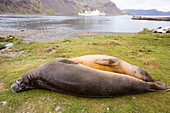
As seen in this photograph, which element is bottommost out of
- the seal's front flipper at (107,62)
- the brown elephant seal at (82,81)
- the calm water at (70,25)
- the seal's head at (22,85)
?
the calm water at (70,25)

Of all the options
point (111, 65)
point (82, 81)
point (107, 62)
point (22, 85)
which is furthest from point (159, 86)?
point (22, 85)

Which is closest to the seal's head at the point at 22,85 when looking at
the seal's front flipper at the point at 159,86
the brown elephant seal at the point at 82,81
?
the brown elephant seal at the point at 82,81

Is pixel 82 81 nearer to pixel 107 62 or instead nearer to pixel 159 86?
pixel 107 62

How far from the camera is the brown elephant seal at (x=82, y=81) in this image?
5.67 meters

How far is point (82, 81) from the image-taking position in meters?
5.66

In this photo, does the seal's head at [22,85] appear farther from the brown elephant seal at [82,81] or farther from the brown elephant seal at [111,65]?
the brown elephant seal at [111,65]

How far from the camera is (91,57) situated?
6.45 metres

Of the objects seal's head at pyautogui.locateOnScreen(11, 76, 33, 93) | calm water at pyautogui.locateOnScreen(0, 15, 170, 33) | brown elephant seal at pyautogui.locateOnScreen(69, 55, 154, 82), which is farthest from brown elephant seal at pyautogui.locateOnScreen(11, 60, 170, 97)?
calm water at pyautogui.locateOnScreen(0, 15, 170, 33)

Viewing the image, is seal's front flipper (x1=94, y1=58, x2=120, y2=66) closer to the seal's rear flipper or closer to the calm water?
the seal's rear flipper

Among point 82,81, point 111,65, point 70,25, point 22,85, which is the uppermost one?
point 111,65

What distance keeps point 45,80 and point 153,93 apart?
3297 mm

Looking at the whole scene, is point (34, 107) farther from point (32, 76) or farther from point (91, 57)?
point (91, 57)

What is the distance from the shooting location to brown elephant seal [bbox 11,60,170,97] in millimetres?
5668

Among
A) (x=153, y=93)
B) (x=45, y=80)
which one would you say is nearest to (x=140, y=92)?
(x=153, y=93)
